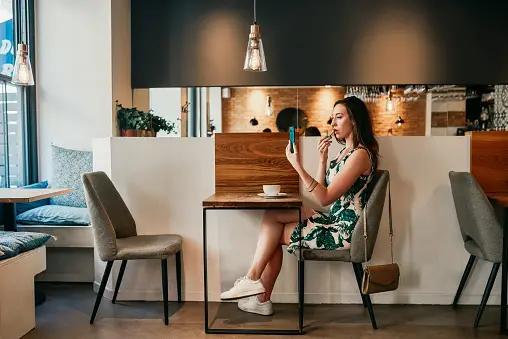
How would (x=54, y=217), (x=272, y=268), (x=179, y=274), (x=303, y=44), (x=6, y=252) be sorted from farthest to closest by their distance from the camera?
→ (x=303, y=44) → (x=54, y=217) → (x=179, y=274) → (x=272, y=268) → (x=6, y=252)

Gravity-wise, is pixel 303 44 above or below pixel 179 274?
above

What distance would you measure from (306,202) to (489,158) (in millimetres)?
1174

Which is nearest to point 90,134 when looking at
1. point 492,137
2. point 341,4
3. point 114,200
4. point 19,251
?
point 114,200

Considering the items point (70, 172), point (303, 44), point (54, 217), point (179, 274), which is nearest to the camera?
point (179, 274)

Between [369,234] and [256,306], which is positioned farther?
[256,306]

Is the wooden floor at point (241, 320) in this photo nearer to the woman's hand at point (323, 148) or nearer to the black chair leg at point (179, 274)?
the black chair leg at point (179, 274)

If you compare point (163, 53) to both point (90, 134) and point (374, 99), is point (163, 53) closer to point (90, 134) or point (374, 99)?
point (90, 134)

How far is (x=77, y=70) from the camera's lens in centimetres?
430

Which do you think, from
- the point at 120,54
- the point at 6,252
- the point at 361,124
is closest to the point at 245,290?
the point at 361,124

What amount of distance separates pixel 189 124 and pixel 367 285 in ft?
13.0

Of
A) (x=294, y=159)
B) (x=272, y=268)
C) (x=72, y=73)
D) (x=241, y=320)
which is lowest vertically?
(x=241, y=320)

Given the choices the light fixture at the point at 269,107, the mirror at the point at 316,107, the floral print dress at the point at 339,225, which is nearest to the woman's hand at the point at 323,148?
the floral print dress at the point at 339,225

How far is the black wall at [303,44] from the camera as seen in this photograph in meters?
4.51

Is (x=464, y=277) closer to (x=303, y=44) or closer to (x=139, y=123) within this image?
(x=303, y=44)
